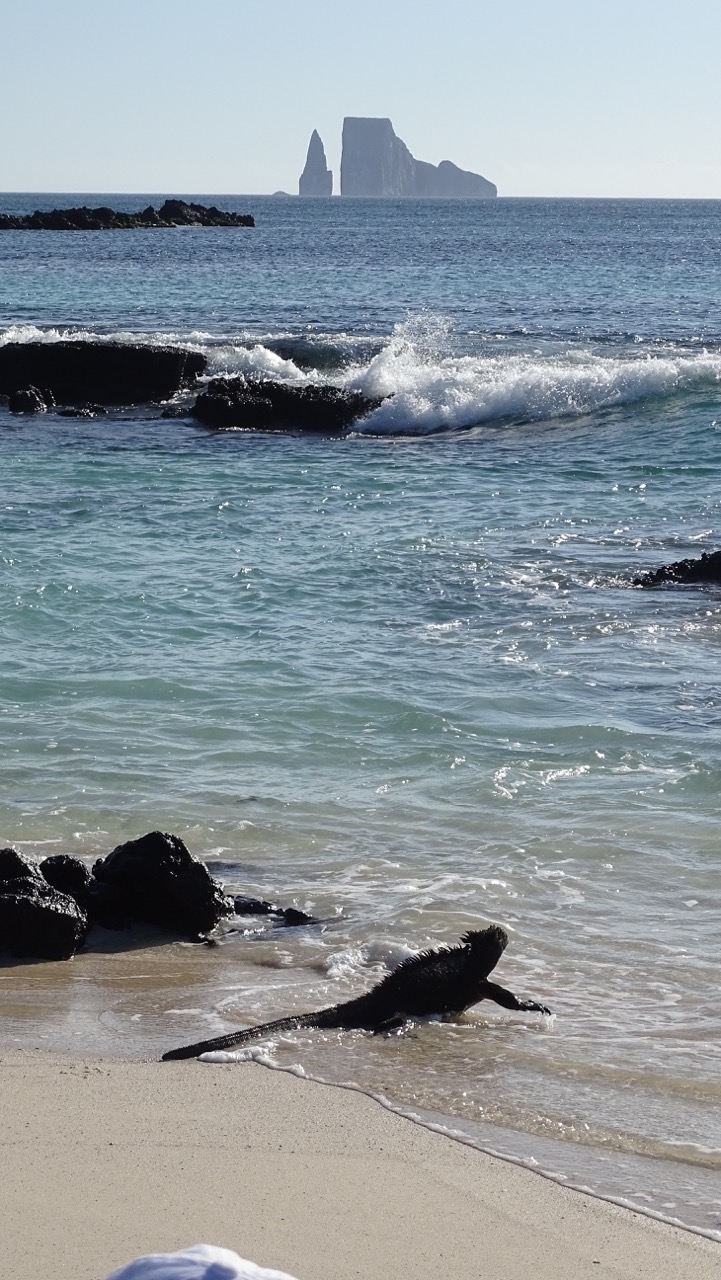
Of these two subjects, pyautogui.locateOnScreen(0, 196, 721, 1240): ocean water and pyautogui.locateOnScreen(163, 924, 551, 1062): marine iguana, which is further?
pyautogui.locateOnScreen(163, 924, 551, 1062): marine iguana

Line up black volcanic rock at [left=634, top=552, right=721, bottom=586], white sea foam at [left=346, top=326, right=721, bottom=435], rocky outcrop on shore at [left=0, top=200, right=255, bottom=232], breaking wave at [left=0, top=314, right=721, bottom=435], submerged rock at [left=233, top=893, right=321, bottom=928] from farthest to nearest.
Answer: rocky outcrop on shore at [left=0, top=200, right=255, bottom=232] → breaking wave at [left=0, top=314, right=721, bottom=435] → white sea foam at [left=346, top=326, right=721, bottom=435] → black volcanic rock at [left=634, top=552, right=721, bottom=586] → submerged rock at [left=233, top=893, right=321, bottom=928]

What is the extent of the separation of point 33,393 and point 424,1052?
62.8 feet

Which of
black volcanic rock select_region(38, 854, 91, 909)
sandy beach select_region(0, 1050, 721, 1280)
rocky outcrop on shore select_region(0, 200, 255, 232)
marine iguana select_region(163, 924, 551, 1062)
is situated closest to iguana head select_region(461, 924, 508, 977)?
marine iguana select_region(163, 924, 551, 1062)

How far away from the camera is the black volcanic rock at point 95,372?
79.4 feet

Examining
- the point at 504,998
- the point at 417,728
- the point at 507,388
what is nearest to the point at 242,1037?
the point at 504,998

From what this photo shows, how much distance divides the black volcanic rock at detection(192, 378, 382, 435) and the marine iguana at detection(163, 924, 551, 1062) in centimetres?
1640

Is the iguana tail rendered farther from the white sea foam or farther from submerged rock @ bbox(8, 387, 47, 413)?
submerged rock @ bbox(8, 387, 47, 413)

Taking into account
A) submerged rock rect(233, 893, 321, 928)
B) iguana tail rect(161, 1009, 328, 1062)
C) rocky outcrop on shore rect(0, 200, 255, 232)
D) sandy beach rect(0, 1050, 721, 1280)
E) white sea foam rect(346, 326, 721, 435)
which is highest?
rocky outcrop on shore rect(0, 200, 255, 232)

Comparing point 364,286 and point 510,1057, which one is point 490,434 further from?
point 364,286

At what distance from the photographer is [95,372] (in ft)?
79.9

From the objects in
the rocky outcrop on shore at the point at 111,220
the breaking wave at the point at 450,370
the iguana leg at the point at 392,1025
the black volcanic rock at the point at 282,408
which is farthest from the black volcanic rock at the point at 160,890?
the rocky outcrop on shore at the point at 111,220

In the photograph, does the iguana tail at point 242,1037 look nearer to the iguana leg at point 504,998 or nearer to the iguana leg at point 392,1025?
the iguana leg at point 392,1025

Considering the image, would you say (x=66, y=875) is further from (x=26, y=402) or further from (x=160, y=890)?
(x=26, y=402)

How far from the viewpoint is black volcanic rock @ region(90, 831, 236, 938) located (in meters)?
6.27
